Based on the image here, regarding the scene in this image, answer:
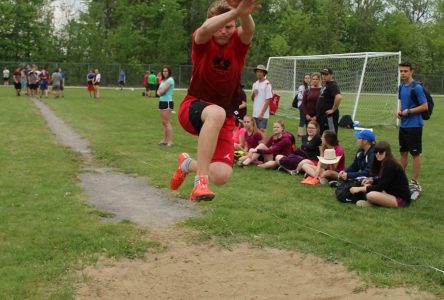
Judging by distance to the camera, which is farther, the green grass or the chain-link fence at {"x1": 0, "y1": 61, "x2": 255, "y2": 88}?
the chain-link fence at {"x1": 0, "y1": 61, "x2": 255, "y2": 88}

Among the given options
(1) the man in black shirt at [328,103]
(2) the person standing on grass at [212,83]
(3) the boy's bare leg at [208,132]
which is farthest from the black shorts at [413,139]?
(3) the boy's bare leg at [208,132]

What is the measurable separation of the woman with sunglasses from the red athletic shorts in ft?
11.6

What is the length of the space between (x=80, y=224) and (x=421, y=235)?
432cm

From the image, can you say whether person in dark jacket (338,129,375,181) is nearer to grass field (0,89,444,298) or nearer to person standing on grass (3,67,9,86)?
grass field (0,89,444,298)

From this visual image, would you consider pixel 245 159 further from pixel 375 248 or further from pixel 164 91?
pixel 375 248

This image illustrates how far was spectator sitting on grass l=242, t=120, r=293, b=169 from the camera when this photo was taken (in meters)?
11.5

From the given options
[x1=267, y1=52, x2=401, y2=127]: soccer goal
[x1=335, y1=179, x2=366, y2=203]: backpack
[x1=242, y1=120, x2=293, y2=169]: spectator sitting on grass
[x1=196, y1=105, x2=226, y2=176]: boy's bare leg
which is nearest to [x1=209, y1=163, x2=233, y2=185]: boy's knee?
[x1=196, y1=105, x2=226, y2=176]: boy's bare leg

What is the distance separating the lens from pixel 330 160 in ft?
32.8

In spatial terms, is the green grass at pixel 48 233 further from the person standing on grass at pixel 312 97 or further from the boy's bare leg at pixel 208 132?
the person standing on grass at pixel 312 97

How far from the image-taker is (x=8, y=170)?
35.2 ft

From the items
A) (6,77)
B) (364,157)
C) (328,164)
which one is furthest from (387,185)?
(6,77)

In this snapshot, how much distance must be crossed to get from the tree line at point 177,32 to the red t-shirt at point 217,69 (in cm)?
5102

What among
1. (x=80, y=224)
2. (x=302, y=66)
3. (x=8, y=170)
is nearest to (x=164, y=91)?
(x=8, y=170)

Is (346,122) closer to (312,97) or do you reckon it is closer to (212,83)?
(312,97)
